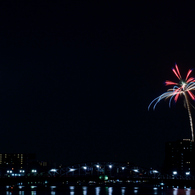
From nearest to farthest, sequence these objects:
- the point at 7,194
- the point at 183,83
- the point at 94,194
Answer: the point at 183,83 → the point at 7,194 → the point at 94,194

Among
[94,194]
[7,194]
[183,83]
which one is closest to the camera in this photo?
[183,83]

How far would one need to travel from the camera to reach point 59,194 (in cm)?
16712

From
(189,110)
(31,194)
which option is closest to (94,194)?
(31,194)

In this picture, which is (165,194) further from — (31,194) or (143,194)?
(31,194)

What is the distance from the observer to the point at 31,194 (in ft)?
531

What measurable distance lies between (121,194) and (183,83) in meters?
63.3

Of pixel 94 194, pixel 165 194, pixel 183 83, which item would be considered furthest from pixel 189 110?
pixel 94 194

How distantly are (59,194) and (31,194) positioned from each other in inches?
443

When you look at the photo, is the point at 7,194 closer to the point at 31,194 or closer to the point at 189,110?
the point at 31,194

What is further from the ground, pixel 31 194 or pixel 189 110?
pixel 189 110

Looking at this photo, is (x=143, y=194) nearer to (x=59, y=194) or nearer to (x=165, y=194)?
(x=165, y=194)

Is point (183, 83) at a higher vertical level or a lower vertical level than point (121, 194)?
higher

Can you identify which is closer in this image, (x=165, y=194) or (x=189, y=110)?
(x=189, y=110)

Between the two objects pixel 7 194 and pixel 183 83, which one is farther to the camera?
pixel 7 194
